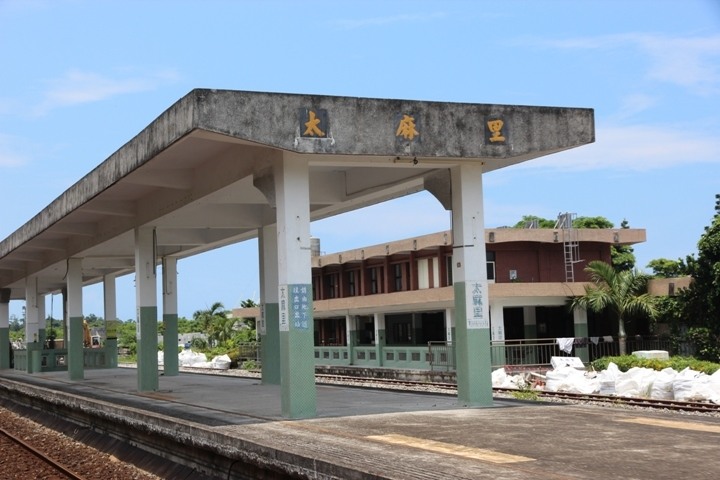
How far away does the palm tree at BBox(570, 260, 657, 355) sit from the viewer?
30969 mm

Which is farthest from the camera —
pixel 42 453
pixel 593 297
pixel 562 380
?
pixel 593 297

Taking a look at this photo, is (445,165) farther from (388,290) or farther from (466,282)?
(388,290)

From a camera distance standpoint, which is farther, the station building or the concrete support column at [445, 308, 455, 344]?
the concrete support column at [445, 308, 455, 344]

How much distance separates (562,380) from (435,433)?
10883mm

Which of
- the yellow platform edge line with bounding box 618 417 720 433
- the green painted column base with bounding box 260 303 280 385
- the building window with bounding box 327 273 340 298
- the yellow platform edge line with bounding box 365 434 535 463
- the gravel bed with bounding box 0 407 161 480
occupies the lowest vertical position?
the gravel bed with bounding box 0 407 161 480

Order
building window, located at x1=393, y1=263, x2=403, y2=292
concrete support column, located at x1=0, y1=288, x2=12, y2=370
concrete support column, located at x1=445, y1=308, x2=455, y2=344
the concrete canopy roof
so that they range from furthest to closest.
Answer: concrete support column, located at x1=0, y1=288, x2=12, y2=370
building window, located at x1=393, y1=263, x2=403, y2=292
concrete support column, located at x1=445, y1=308, x2=455, y2=344
the concrete canopy roof

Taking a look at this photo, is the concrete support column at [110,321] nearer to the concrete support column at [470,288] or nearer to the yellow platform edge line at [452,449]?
the concrete support column at [470,288]

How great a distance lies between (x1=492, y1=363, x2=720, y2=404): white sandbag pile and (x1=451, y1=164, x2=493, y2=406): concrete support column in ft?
18.1

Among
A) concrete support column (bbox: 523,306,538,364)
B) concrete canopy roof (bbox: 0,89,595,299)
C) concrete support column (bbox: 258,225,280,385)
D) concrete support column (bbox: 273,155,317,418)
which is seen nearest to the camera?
concrete canopy roof (bbox: 0,89,595,299)

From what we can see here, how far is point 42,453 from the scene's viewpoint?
16375mm

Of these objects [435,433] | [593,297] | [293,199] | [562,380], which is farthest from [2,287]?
[435,433]

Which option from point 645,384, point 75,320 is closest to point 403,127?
point 645,384

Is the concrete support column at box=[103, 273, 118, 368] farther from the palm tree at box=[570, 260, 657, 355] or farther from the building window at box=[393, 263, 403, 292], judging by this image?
the palm tree at box=[570, 260, 657, 355]

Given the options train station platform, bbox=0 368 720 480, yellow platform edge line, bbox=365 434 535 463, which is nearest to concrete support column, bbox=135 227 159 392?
train station platform, bbox=0 368 720 480
